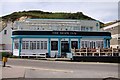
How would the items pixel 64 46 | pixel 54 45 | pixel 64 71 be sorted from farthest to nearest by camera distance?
pixel 64 46, pixel 54 45, pixel 64 71

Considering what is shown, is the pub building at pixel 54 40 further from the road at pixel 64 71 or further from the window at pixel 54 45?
the road at pixel 64 71

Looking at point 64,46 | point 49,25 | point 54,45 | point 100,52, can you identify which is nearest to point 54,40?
point 54,45

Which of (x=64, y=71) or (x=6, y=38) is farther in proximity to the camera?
(x=6, y=38)

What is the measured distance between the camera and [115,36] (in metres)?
61.5

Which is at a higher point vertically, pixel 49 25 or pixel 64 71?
pixel 49 25

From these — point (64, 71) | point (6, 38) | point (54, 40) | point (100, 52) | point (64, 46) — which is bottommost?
point (64, 71)

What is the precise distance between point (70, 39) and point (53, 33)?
2.92m

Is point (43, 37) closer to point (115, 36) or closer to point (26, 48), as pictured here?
point (26, 48)

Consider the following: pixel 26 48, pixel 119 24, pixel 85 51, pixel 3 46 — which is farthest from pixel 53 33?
pixel 3 46

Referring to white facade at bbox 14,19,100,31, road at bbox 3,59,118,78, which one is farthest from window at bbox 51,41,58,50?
road at bbox 3,59,118,78

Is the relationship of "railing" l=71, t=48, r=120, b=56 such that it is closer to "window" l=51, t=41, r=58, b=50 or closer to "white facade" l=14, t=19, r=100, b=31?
"window" l=51, t=41, r=58, b=50

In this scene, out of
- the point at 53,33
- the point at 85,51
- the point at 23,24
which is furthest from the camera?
the point at 23,24

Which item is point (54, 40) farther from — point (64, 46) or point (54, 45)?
point (64, 46)

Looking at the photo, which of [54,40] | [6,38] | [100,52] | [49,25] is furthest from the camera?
[6,38]
